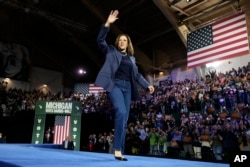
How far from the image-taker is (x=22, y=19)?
20469mm

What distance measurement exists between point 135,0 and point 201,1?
4.11 m

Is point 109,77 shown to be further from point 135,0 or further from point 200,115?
point 135,0

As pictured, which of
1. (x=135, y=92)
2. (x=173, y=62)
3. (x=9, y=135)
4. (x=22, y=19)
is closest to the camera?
(x=135, y=92)

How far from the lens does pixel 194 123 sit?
9508mm

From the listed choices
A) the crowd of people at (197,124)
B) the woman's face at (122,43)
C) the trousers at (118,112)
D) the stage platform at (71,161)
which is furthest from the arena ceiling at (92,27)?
the stage platform at (71,161)

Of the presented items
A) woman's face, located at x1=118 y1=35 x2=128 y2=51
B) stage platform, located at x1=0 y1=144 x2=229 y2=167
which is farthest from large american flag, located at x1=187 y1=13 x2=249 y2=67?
stage platform, located at x1=0 y1=144 x2=229 y2=167

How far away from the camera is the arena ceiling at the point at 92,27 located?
14.7m

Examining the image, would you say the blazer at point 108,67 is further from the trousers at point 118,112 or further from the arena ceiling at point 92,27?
the arena ceiling at point 92,27

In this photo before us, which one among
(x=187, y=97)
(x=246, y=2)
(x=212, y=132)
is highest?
(x=246, y=2)

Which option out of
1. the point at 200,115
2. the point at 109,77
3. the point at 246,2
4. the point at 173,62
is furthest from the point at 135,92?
the point at 173,62

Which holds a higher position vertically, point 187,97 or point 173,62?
point 173,62

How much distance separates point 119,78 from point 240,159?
5.62 feet

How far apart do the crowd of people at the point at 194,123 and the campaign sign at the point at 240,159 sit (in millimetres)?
6023

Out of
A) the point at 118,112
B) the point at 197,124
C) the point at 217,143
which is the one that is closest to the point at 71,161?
the point at 118,112
